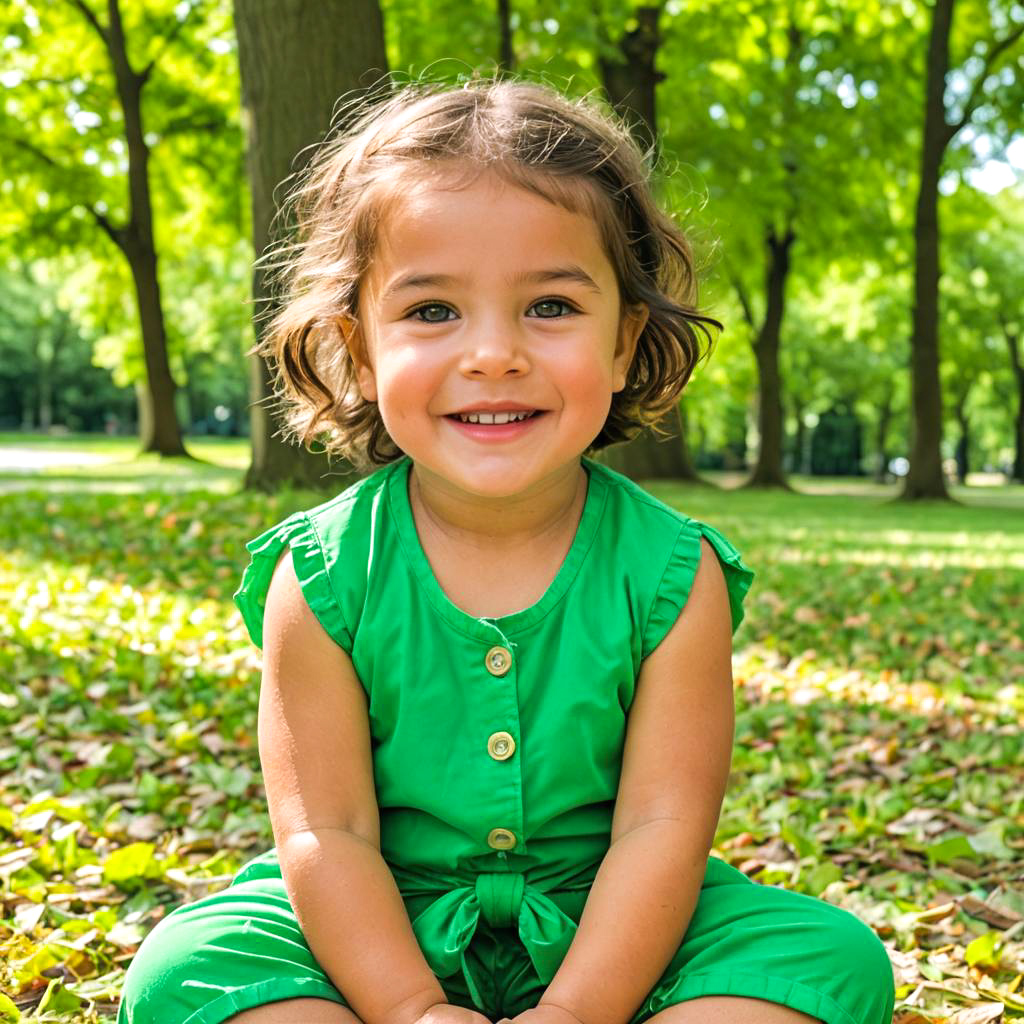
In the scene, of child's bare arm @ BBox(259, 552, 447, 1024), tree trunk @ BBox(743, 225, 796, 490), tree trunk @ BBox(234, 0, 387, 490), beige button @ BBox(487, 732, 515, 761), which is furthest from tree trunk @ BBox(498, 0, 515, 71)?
tree trunk @ BBox(743, 225, 796, 490)

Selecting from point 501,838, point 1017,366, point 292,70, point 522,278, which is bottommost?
point 501,838

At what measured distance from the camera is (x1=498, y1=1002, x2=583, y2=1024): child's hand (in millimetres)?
1775

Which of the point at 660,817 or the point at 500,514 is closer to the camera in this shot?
the point at 660,817

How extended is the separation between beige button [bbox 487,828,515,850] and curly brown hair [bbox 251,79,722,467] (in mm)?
938

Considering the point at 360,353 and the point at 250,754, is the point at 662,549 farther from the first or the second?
the point at 250,754

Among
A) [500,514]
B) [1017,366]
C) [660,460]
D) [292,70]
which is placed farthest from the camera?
[1017,366]

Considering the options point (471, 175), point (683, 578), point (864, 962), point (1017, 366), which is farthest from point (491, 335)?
point (1017, 366)

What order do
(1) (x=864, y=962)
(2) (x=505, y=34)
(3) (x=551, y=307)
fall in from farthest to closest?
1. (2) (x=505, y=34)
2. (3) (x=551, y=307)
3. (1) (x=864, y=962)

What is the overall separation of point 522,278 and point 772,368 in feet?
75.4

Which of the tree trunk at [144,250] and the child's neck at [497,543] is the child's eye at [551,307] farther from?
the tree trunk at [144,250]

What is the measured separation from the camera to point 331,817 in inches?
80.1

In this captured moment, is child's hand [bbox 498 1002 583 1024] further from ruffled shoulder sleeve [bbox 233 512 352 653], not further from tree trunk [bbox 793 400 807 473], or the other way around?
tree trunk [bbox 793 400 807 473]

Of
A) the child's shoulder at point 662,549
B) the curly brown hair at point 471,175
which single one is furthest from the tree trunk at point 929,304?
the child's shoulder at point 662,549

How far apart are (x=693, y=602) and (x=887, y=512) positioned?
1528 cm
